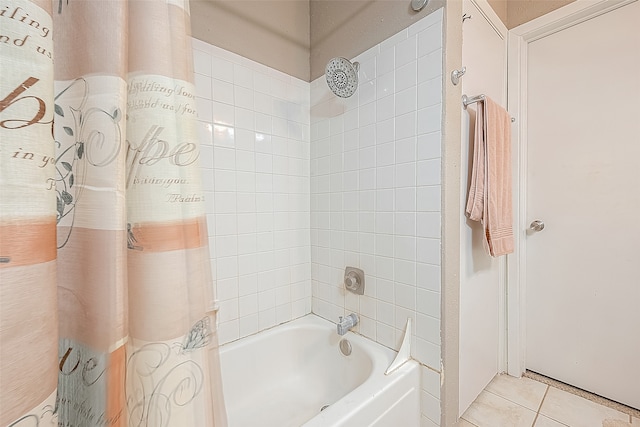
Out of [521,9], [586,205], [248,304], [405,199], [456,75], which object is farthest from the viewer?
[521,9]

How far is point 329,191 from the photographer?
1.41 m

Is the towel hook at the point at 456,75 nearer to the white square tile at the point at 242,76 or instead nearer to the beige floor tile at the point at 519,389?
the white square tile at the point at 242,76

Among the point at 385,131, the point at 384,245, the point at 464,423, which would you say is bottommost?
the point at 464,423

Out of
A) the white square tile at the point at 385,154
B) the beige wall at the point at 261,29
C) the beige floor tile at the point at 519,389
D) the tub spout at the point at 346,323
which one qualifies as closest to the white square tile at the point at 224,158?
the beige wall at the point at 261,29

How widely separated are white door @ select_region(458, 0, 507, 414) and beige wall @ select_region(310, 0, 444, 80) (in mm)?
327

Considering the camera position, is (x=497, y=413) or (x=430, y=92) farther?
(x=497, y=413)

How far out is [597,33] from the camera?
4.41ft

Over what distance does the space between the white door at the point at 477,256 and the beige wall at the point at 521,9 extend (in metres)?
0.08

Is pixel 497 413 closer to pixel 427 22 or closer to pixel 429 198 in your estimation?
pixel 429 198

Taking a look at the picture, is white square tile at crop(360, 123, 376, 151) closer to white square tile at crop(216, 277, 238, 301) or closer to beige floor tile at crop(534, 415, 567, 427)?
white square tile at crop(216, 277, 238, 301)

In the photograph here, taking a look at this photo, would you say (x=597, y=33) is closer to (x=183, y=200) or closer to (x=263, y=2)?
(x=263, y=2)

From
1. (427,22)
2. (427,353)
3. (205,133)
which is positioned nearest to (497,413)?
(427,353)

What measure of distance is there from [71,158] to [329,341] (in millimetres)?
1297

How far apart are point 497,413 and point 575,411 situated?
1.26 feet
